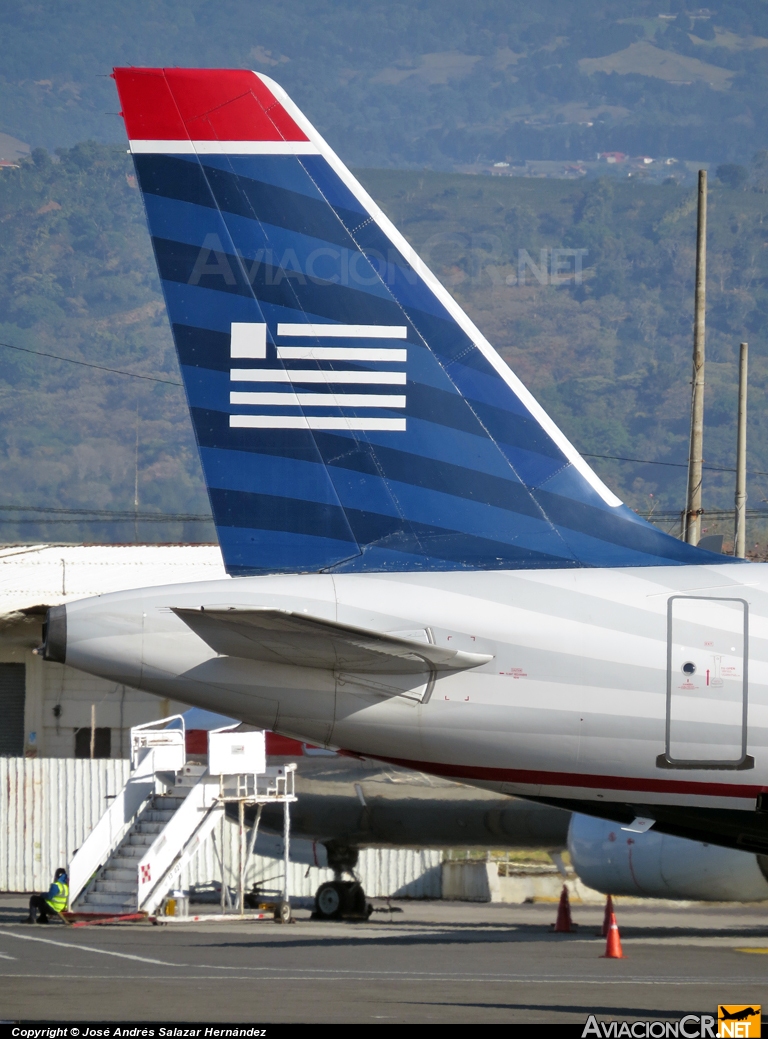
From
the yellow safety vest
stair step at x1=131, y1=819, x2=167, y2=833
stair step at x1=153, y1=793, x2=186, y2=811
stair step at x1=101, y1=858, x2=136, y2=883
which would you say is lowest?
the yellow safety vest

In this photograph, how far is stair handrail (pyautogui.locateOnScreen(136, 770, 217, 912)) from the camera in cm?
2430

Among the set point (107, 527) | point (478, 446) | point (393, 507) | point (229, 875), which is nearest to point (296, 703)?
point (393, 507)

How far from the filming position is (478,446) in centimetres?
1109

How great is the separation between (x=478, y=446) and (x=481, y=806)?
15.1 m

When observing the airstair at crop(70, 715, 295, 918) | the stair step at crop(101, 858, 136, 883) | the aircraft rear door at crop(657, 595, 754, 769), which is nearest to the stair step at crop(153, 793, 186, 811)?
the airstair at crop(70, 715, 295, 918)

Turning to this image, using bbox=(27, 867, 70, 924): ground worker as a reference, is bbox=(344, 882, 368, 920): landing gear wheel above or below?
below

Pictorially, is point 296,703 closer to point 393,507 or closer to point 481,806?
point 393,507

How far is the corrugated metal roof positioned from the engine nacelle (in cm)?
1490

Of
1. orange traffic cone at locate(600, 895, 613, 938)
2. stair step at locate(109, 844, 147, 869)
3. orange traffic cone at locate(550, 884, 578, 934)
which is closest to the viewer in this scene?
orange traffic cone at locate(600, 895, 613, 938)

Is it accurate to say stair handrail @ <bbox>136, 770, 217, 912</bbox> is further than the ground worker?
Yes

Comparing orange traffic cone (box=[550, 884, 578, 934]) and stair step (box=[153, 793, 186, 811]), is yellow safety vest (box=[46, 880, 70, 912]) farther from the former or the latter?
orange traffic cone (box=[550, 884, 578, 934])

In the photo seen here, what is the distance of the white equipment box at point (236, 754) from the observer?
2484cm

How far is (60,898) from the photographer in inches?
940

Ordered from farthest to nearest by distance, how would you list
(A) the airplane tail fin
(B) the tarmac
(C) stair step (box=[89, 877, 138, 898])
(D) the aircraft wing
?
(C) stair step (box=[89, 877, 138, 898]) → (B) the tarmac → (A) the airplane tail fin → (D) the aircraft wing
